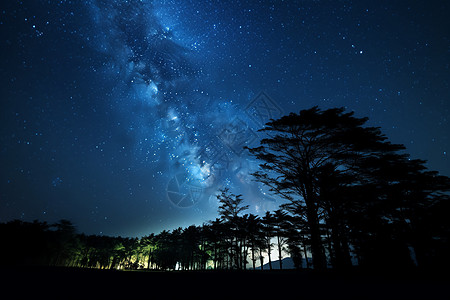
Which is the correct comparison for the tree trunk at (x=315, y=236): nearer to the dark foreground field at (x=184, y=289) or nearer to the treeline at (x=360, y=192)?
the treeline at (x=360, y=192)

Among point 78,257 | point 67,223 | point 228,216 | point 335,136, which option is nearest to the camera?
point 335,136

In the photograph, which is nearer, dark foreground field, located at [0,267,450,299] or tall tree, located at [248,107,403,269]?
dark foreground field, located at [0,267,450,299]

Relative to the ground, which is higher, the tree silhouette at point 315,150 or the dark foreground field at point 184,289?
the tree silhouette at point 315,150

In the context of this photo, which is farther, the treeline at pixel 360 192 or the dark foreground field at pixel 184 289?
the treeline at pixel 360 192

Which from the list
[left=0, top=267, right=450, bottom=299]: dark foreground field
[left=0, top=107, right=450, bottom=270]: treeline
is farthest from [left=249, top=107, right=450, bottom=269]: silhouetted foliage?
[left=0, top=267, right=450, bottom=299]: dark foreground field

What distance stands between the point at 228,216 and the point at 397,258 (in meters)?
26.7

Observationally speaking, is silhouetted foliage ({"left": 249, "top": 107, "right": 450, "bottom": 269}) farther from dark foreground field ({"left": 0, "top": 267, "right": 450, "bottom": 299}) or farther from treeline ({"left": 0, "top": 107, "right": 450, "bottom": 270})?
dark foreground field ({"left": 0, "top": 267, "right": 450, "bottom": 299})

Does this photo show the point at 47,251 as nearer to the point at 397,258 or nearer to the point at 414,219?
the point at 397,258

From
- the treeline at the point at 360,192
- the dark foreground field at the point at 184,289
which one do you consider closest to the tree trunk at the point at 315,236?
the treeline at the point at 360,192

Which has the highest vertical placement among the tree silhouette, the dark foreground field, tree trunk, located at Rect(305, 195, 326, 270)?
the tree silhouette

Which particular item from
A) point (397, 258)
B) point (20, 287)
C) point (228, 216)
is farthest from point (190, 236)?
point (20, 287)

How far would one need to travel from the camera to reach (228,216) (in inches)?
1406

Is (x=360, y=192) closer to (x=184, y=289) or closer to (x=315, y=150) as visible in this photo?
(x=315, y=150)

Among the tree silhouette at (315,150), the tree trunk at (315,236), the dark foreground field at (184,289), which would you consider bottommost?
the dark foreground field at (184,289)
